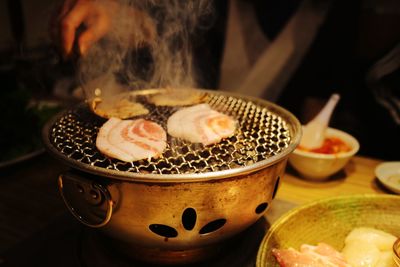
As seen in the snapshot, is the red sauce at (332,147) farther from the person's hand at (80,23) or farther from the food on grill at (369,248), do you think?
the person's hand at (80,23)

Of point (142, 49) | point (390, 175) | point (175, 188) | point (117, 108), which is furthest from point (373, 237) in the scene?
point (142, 49)

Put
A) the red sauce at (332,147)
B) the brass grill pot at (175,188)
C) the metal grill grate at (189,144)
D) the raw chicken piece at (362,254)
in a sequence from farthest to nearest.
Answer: the red sauce at (332,147)
the raw chicken piece at (362,254)
the metal grill grate at (189,144)
the brass grill pot at (175,188)

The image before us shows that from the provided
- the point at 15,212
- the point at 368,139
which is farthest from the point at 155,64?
the point at 368,139

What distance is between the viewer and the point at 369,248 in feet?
6.04

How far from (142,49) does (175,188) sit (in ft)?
5.85

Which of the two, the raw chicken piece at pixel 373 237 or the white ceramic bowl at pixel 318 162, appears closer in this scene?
the raw chicken piece at pixel 373 237

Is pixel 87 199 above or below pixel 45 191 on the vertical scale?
above

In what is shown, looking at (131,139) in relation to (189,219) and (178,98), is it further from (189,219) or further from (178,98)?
(178,98)

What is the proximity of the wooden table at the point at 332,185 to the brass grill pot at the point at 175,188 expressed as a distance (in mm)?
684

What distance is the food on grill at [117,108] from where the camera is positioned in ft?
6.99

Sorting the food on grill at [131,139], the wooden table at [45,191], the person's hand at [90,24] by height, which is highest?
the person's hand at [90,24]

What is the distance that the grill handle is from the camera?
1.47m

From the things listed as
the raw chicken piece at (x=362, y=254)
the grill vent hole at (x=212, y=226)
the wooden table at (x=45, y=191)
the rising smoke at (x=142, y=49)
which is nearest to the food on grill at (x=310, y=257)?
the raw chicken piece at (x=362, y=254)

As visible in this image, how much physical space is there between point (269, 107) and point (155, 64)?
971mm
